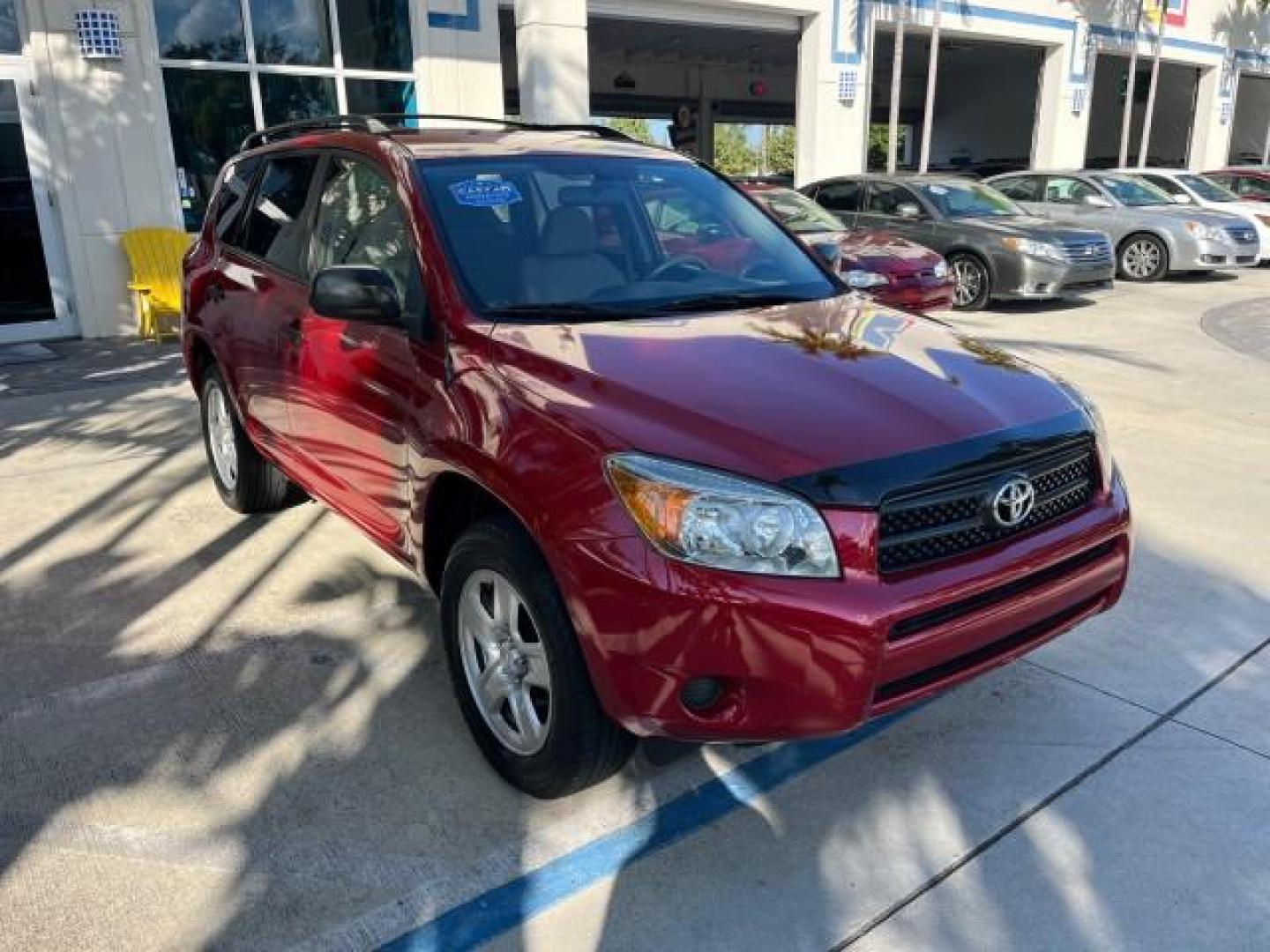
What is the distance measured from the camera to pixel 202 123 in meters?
10.7

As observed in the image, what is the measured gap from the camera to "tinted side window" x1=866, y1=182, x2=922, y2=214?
12393mm

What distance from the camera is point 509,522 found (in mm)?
2732

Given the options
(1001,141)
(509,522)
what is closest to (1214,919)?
(509,522)

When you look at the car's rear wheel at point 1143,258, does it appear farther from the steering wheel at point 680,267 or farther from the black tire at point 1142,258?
the steering wheel at point 680,267

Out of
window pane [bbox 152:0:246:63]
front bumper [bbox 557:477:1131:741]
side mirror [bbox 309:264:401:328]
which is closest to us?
front bumper [bbox 557:477:1131:741]

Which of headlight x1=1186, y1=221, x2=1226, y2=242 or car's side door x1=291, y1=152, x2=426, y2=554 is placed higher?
car's side door x1=291, y1=152, x2=426, y2=554

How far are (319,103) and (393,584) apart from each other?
29.5ft

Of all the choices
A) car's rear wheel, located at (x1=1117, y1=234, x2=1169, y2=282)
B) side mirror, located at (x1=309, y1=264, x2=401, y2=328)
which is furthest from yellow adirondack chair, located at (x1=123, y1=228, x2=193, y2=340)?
car's rear wheel, located at (x1=1117, y1=234, x2=1169, y2=282)

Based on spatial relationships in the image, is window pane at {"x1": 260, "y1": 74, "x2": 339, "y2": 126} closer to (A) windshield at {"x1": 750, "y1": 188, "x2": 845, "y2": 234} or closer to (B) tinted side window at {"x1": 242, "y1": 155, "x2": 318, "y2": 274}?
(A) windshield at {"x1": 750, "y1": 188, "x2": 845, "y2": 234}

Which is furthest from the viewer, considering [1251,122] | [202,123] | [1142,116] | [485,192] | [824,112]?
[1142,116]

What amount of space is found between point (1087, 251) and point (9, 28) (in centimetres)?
1116

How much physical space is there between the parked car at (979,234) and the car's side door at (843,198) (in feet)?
0.04

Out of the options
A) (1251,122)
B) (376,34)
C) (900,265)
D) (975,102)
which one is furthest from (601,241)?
(1251,122)

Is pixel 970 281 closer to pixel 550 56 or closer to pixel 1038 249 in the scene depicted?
pixel 1038 249
